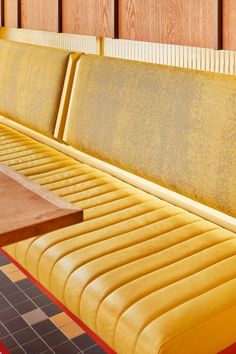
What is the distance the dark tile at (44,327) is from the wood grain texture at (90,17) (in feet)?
5.41

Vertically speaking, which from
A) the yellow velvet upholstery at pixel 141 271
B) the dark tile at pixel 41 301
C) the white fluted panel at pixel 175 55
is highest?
the white fluted panel at pixel 175 55

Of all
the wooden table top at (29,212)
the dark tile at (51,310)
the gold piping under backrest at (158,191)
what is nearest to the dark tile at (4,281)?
the dark tile at (51,310)

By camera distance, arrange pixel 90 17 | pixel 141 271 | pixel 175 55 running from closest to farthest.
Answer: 1. pixel 141 271
2. pixel 175 55
3. pixel 90 17

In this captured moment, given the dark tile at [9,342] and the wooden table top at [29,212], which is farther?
the dark tile at [9,342]

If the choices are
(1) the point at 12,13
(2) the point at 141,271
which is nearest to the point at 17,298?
(2) the point at 141,271

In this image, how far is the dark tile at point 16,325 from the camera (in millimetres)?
2577

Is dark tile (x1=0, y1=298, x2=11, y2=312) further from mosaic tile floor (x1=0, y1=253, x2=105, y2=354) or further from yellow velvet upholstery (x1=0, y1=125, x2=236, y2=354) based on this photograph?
yellow velvet upholstery (x1=0, y1=125, x2=236, y2=354)

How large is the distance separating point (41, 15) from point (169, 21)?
1.43 m

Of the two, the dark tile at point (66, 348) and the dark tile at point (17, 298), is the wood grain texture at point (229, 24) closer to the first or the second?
the dark tile at point (66, 348)

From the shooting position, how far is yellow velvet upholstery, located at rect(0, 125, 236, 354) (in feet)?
5.49

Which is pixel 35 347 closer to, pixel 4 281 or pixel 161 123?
pixel 4 281

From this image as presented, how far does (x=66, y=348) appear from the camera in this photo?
2.43 meters

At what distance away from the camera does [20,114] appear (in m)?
3.71

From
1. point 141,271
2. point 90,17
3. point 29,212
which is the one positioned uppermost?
point 90,17
